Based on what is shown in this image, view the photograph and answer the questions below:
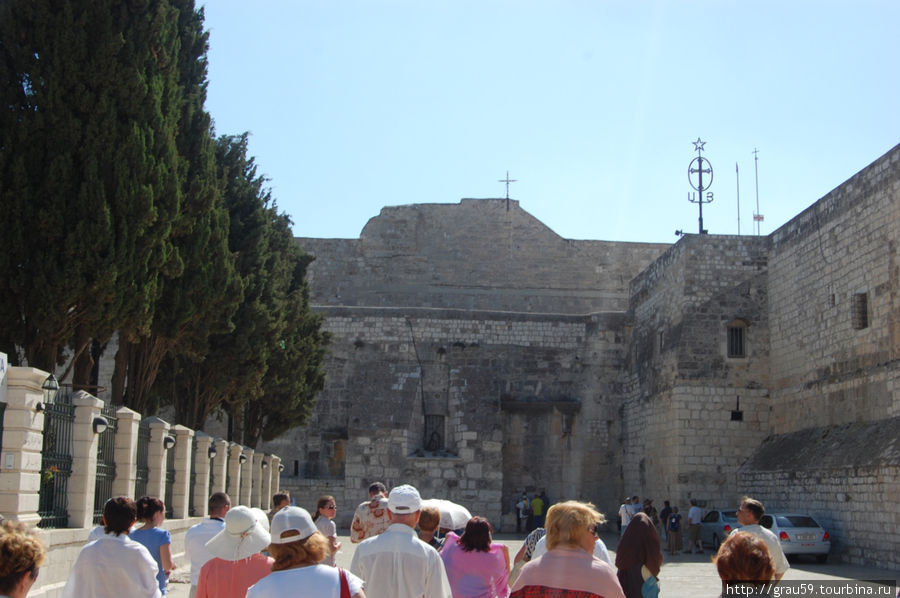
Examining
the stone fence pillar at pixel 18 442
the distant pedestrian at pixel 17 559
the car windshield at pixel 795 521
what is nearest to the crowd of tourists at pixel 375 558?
the distant pedestrian at pixel 17 559

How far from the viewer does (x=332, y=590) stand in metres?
4.06

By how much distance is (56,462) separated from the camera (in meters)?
10.0

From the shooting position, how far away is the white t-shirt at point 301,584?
13.2ft

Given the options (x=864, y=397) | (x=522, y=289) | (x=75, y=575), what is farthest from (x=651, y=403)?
(x=75, y=575)

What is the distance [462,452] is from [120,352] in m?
13.3

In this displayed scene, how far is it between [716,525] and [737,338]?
187 inches

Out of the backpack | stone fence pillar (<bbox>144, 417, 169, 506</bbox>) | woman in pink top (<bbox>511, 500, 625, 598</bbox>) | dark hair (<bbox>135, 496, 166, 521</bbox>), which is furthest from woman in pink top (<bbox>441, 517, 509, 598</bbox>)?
the backpack

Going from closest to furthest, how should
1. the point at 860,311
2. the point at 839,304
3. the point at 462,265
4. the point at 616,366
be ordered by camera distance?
the point at 860,311 < the point at 839,304 < the point at 616,366 < the point at 462,265

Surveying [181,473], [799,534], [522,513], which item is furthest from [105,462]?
[522,513]

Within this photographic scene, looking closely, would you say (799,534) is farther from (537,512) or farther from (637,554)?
(637,554)

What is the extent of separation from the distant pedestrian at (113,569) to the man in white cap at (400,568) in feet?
3.94

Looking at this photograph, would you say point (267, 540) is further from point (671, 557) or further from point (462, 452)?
point (462, 452)

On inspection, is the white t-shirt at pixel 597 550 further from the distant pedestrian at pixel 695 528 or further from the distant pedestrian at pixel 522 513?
the distant pedestrian at pixel 522 513

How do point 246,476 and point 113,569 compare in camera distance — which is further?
point 246,476
